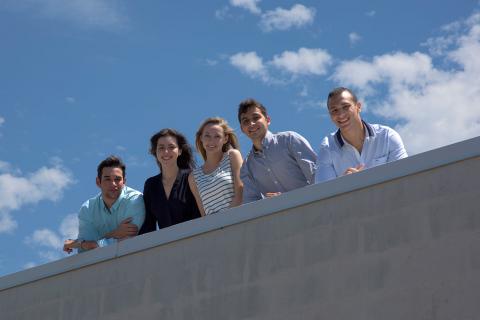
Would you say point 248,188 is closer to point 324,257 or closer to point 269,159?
point 269,159

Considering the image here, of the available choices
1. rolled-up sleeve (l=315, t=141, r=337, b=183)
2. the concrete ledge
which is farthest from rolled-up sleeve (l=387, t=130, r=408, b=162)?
the concrete ledge

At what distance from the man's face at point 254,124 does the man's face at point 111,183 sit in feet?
4.31

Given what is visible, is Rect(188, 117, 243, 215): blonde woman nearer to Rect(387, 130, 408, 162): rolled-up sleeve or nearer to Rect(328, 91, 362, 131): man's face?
Rect(328, 91, 362, 131): man's face

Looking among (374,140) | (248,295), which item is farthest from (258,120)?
(248,295)

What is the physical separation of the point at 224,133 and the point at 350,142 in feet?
3.91

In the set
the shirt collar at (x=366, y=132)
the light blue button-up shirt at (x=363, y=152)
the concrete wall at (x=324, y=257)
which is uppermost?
the shirt collar at (x=366, y=132)

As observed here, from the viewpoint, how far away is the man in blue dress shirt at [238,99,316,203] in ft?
22.8

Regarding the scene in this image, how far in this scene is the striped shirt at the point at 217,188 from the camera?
23.3ft

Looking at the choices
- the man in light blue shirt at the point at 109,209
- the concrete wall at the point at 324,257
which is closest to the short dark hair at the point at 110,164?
the man in light blue shirt at the point at 109,209

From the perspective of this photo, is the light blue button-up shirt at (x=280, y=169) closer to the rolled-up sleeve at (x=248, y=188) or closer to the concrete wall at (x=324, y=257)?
the rolled-up sleeve at (x=248, y=188)

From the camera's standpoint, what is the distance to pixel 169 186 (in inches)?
295

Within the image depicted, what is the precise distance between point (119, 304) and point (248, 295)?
121 centimetres

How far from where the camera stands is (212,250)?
6281 millimetres

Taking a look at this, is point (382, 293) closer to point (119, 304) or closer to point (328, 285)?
point (328, 285)
